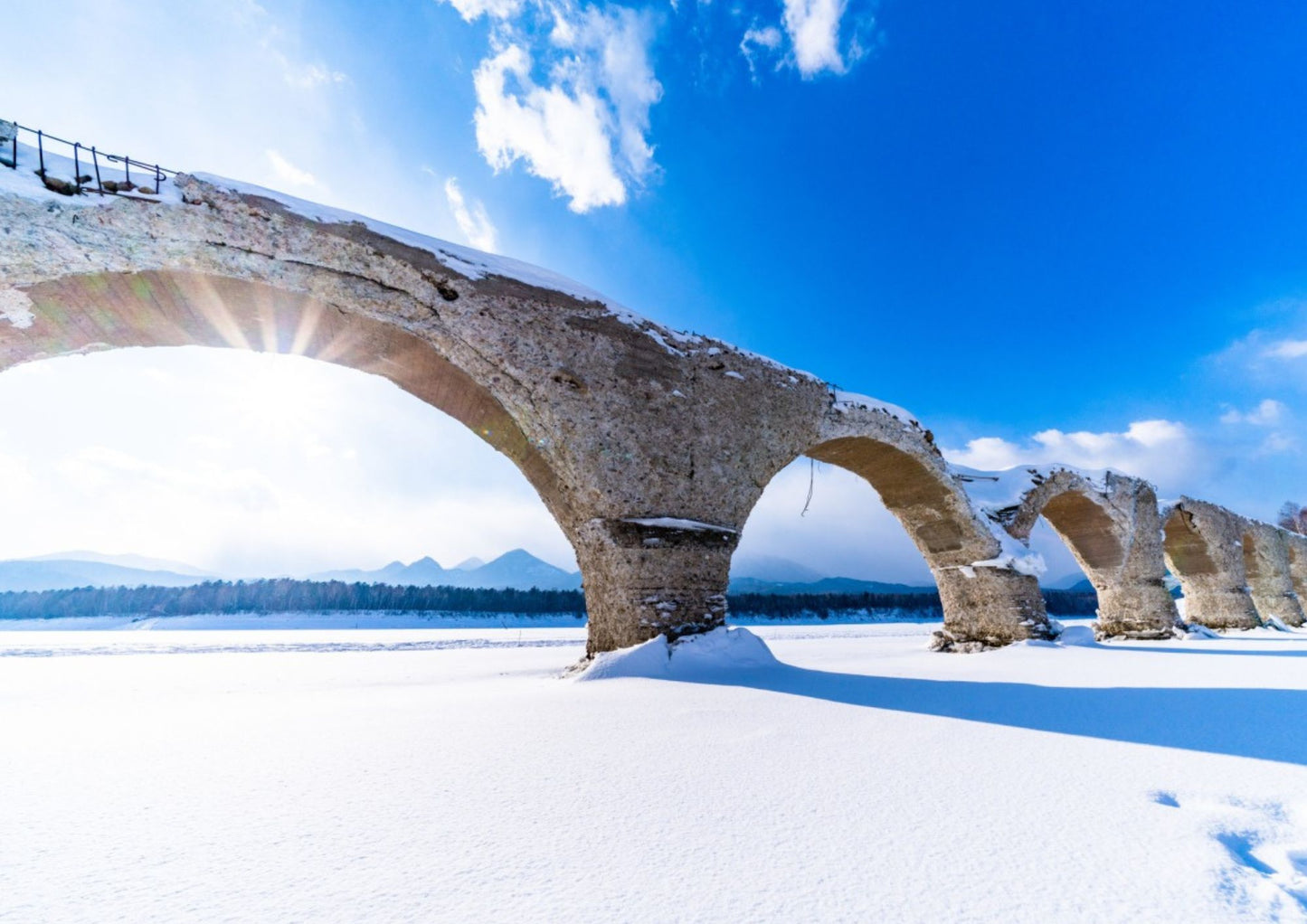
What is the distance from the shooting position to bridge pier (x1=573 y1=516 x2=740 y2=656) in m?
5.41

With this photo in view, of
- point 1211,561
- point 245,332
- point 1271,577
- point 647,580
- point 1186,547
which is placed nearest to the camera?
point 245,332

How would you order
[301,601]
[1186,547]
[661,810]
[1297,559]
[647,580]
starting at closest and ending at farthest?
[661,810] < [647,580] < [1186,547] < [1297,559] < [301,601]

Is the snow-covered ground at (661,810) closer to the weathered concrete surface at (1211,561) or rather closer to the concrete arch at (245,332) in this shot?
the concrete arch at (245,332)

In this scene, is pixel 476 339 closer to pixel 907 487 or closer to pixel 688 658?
pixel 688 658

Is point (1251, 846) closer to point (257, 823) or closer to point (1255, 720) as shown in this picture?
point (1255, 720)

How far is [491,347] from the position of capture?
211 inches

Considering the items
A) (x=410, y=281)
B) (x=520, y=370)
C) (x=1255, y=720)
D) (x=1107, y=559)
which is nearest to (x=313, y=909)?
(x=1255, y=720)

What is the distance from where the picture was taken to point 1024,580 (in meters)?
8.83

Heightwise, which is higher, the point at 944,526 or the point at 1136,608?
the point at 944,526

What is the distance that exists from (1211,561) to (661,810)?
18914mm

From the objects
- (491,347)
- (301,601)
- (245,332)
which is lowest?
(301,601)

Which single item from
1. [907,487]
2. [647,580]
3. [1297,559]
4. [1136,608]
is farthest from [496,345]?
[1297,559]

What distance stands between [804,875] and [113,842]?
184cm

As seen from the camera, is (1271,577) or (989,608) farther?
(1271,577)
